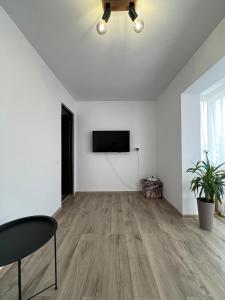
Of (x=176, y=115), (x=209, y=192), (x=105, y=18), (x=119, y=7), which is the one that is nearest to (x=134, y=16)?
(x=119, y=7)

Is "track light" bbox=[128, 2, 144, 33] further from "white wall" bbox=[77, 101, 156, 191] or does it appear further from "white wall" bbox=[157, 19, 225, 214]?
"white wall" bbox=[77, 101, 156, 191]

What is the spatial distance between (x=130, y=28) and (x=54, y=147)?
2159 millimetres

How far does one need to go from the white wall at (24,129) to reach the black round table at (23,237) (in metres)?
0.34

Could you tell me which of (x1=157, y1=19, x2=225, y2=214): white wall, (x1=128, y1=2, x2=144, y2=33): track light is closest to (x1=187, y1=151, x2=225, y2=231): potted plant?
(x1=157, y1=19, x2=225, y2=214): white wall

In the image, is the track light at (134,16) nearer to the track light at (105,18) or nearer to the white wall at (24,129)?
the track light at (105,18)

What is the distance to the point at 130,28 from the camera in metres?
1.77

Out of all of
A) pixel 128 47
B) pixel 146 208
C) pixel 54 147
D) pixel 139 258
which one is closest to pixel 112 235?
pixel 139 258

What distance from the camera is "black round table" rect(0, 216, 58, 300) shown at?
0.95 m

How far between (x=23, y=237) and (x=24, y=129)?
1223mm

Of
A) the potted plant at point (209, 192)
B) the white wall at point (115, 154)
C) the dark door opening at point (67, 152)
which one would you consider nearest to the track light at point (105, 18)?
the potted plant at point (209, 192)

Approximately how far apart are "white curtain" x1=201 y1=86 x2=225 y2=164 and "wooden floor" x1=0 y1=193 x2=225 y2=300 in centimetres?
137

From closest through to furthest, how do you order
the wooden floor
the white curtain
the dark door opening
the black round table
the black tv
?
the black round table
the wooden floor
the white curtain
the dark door opening
the black tv

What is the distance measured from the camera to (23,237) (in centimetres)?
115

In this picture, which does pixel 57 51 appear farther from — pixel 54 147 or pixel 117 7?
pixel 54 147
